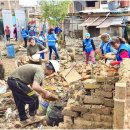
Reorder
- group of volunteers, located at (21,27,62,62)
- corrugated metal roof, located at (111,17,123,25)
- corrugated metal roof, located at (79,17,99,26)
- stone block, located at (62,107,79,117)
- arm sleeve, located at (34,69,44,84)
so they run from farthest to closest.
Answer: corrugated metal roof, located at (79,17,99,26)
corrugated metal roof, located at (111,17,123,25)
group of volunteers, located at (21,27,62,62)
arm sleeve, located at (34,69,44,84)
stone block, located at (62,107,79,117)

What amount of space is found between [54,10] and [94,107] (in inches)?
660

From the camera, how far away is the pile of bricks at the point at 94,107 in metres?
4.60

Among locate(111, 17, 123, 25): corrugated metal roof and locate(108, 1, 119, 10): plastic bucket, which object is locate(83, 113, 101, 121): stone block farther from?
locate(108, 1, 119, 10): plastic bucket

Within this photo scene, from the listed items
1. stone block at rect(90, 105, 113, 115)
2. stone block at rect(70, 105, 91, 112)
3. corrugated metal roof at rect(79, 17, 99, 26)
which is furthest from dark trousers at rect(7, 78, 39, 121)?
corrugated metal roof at rect(79, 17, 99, 26)

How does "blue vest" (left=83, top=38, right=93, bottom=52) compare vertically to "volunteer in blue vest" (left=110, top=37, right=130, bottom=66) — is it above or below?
below

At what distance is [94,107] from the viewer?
15.3 ft

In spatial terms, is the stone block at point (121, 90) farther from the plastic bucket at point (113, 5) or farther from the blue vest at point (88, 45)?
the plastic bucket at point (113, 5)

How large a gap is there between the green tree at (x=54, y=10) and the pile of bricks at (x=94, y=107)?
52.8 feet

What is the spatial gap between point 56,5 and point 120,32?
7.45 meters

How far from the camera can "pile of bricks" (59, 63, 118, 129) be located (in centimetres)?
460

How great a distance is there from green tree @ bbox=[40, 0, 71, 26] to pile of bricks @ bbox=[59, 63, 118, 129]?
634 inches

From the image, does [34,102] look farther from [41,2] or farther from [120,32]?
[41,2]

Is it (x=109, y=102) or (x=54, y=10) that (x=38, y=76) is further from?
(x=54, y=10)

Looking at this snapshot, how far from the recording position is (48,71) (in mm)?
5367
